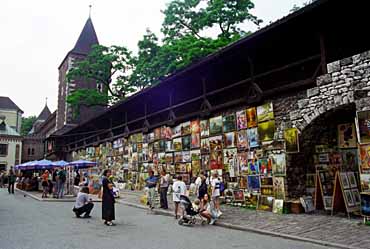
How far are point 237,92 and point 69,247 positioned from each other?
1001cm

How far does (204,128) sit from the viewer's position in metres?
16.2

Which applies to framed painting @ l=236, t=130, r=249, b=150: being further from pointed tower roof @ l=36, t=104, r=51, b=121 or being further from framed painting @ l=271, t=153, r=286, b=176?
pointed tower roof @ l=36, t=104, r=51, b=121

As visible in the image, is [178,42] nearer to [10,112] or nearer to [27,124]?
[10,112]

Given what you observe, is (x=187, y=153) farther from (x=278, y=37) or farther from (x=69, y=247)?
(x=69, y=247)

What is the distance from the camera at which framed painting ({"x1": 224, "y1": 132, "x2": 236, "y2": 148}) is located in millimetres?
14262

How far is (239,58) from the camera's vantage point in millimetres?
14438

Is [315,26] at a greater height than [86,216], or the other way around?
[315,26]

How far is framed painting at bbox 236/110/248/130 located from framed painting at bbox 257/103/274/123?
785mm

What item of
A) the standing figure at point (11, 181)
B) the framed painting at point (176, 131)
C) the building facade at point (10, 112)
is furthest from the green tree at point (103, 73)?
the building facade at point (10, 112)

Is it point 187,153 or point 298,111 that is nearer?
point 298,111

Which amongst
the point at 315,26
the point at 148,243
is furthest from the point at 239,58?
the point at 148,243

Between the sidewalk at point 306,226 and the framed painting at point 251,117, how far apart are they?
10.4 ft

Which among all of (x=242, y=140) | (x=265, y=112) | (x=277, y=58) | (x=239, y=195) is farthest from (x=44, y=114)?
(x=265, y=112)

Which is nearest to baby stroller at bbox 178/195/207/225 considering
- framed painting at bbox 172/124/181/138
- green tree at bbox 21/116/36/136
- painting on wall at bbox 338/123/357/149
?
painting on wall at bbox 338/123/357/149
